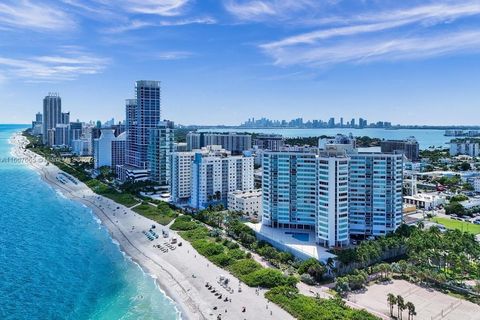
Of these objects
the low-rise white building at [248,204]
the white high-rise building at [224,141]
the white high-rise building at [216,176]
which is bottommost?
the low-rise white building at [248,204]

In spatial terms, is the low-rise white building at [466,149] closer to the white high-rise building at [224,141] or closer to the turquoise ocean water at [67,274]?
the white high-rise building at [224,141]

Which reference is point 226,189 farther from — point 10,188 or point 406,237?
point 10,188

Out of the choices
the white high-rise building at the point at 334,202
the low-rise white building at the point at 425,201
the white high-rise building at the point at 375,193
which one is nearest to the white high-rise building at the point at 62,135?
the low-rise white building at the point at 425,201

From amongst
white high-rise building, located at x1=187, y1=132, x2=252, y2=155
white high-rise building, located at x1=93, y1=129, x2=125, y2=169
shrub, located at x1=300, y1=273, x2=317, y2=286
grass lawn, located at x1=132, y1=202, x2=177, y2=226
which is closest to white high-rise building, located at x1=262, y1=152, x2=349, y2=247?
shrub, located at x1=300, y1=273, x2=317, y2=286

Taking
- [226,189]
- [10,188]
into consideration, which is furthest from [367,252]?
[10,188]

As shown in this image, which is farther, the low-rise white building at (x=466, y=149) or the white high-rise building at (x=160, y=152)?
the low-rise white building at (x=466, y=149)

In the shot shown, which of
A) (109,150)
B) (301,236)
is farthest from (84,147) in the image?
(301,236)
